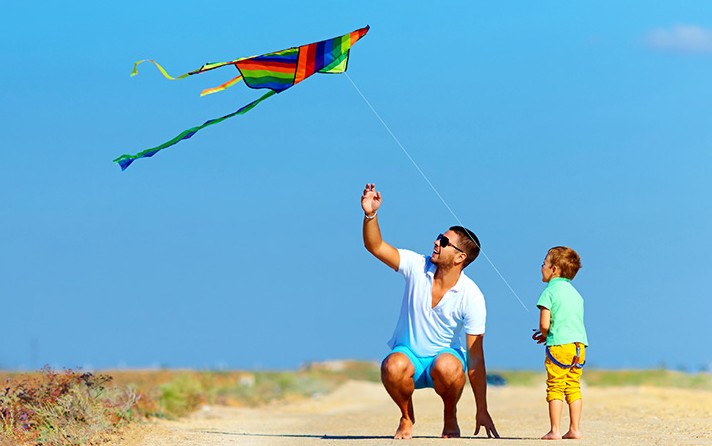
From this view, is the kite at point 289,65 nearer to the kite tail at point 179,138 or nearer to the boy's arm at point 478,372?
the kite tail at point 179,138

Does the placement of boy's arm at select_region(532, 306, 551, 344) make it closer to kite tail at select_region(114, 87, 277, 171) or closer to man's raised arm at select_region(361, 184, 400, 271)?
man's raised arm at select_region(361, 184, 400, 271)

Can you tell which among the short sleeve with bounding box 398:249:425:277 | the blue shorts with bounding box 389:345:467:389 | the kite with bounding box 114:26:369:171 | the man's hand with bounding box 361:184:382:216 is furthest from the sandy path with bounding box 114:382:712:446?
the kite with bounding box 114:26:369:171

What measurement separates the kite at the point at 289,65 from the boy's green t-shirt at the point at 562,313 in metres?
2.90

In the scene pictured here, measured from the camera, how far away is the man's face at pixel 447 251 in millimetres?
10906

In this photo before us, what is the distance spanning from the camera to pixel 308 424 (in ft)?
49.3

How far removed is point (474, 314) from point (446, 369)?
1.96 ft

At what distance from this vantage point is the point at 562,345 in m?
10.4

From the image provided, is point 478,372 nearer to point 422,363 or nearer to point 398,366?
point 422,363

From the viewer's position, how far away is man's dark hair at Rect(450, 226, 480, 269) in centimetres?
1095

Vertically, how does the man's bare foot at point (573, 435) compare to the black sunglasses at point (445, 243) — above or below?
below

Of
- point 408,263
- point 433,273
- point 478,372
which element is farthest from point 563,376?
point 408,263

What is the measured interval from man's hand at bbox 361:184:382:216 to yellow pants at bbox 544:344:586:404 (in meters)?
1.87

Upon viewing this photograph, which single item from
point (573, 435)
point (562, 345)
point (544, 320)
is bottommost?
point (573, 435)

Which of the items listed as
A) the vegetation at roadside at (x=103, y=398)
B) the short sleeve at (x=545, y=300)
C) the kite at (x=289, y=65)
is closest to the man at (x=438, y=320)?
the short sleeve at (x=545, y=300)
